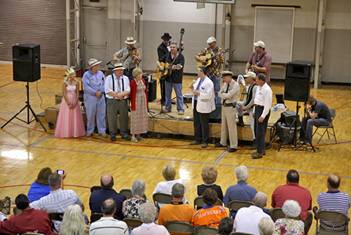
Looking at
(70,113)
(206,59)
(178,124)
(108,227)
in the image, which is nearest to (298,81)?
(206,59)

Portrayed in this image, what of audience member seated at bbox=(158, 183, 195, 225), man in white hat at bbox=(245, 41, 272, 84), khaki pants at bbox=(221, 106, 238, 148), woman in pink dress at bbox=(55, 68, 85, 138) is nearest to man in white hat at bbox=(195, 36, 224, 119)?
khaki pants at bbox=(221, 106, 238, 148)

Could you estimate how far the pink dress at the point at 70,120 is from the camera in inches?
520

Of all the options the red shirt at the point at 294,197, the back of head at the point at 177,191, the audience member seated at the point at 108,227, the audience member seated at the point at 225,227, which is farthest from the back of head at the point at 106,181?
the red shirt at the point at 294,197

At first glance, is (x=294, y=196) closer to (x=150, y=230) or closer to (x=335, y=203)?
(x=335, y=203)

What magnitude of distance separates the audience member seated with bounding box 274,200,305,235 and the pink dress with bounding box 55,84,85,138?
7.18m

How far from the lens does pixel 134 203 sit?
24.3ft

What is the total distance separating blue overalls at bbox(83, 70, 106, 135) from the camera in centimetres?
1320

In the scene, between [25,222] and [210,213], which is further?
[210,213]

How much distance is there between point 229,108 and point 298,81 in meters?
1.48

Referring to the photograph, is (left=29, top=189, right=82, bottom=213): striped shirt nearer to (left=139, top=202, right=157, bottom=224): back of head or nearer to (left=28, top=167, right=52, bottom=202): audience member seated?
(left=28, top=167, right=52, bottom=202): audience member seated

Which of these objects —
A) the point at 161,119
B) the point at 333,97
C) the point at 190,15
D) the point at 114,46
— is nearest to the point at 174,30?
the point at 190,15

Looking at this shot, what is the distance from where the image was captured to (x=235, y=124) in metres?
12.5

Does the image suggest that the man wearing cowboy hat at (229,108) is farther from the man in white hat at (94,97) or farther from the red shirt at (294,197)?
the red shirt at (294,197)

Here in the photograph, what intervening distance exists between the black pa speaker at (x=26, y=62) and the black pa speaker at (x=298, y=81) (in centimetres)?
523
